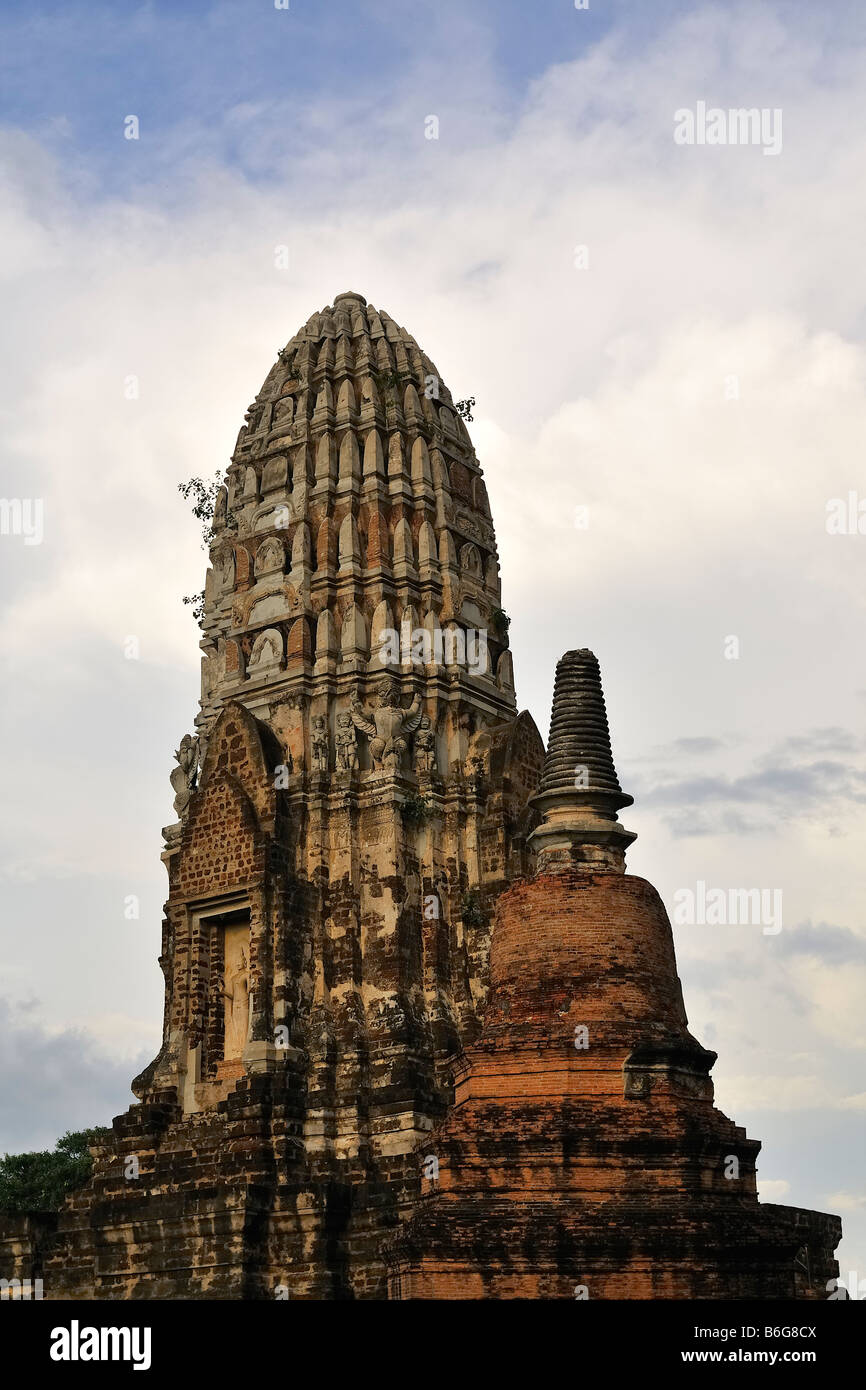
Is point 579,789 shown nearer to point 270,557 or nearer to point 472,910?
point 472,910

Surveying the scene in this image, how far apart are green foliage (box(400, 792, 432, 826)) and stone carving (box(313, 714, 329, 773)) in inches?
68.8

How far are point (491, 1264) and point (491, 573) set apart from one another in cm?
1721

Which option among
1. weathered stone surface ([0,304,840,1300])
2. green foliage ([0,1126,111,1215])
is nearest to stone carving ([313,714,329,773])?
weathered stone surface ([0,304,840,1300])

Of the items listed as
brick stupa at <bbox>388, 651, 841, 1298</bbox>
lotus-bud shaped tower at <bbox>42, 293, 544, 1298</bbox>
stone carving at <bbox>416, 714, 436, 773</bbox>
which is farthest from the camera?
stone carving at <bbox>416, 714, 436, 773</bbox>

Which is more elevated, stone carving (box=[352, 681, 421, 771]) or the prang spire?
stone carving (box=[352, 681, 421, 771])

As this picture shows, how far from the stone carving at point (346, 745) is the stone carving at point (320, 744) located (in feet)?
0.76

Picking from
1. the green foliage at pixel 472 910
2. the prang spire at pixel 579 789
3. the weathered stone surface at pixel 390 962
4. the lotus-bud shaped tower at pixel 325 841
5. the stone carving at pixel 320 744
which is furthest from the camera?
the stone carving at pixel 320 744

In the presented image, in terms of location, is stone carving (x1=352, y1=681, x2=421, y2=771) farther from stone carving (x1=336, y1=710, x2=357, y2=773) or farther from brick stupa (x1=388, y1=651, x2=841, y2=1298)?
Answer: brick stupa (x1=388, y1=651, x2=841, y2=1298)

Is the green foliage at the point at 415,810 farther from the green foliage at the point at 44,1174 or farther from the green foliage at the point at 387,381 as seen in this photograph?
the green foliage at the point at 44,1174

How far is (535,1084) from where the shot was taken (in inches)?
916

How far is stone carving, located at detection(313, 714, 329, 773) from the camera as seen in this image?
31.2 metres

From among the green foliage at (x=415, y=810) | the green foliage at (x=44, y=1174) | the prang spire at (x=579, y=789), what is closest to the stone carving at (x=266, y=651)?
the green foliage at (x=415, y=810)

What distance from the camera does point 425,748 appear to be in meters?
31.5

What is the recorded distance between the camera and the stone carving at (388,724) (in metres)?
30.9
